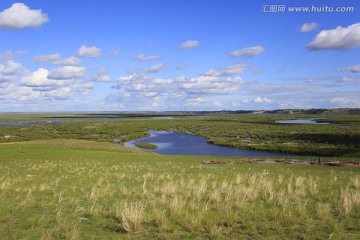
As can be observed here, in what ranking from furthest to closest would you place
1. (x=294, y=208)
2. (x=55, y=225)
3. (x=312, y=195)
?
(x=312, y=195)
(x=294, y=208)
(x=55, y=225)

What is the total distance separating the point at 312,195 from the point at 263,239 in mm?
6852

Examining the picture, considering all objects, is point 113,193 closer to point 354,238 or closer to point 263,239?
point 263,239

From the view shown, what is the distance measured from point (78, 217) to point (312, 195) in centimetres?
948

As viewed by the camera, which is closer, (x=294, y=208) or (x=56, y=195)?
(x=294, y=208)

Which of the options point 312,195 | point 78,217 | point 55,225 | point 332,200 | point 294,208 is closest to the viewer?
point 55,225

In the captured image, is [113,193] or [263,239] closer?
[263,239]

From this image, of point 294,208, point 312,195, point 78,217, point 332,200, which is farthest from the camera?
point 312,195

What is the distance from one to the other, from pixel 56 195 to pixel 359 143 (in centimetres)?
8456

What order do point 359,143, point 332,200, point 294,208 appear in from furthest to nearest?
point 359,143, point 332,200, point 294,208

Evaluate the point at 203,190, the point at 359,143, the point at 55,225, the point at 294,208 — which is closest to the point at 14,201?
the point at 55,225

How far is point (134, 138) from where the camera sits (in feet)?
351

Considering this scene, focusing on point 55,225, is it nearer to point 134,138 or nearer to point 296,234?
point 296,234

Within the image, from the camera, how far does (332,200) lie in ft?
41.7

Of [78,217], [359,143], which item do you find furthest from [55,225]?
[359,143]
